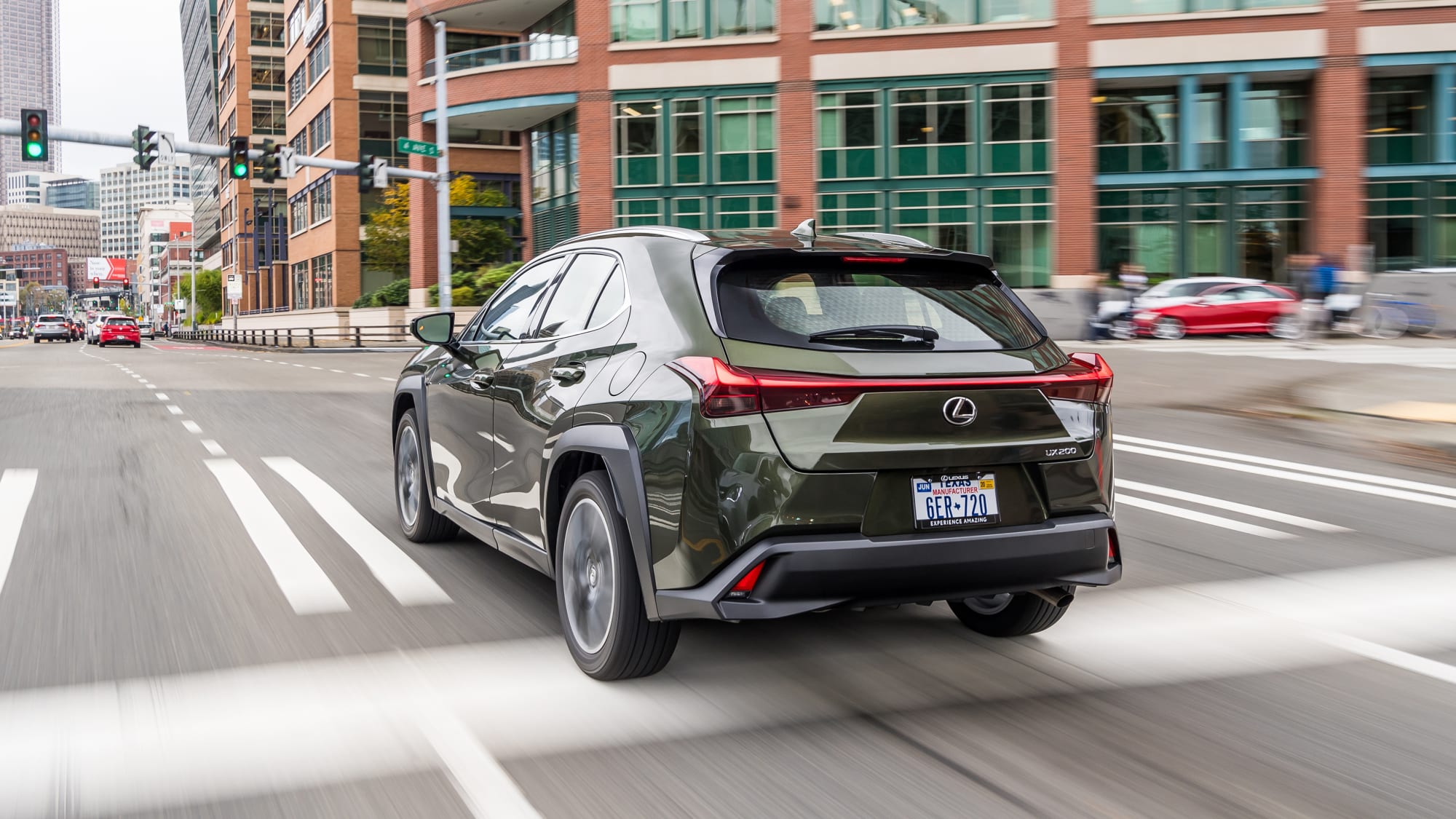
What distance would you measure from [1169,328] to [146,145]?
909 inches

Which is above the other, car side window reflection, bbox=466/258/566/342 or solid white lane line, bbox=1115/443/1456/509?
car side window reflection, bbox=466/258/566/342

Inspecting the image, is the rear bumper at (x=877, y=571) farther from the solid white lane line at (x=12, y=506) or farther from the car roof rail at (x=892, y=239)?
the solid white lane line at (x=12, y=506)

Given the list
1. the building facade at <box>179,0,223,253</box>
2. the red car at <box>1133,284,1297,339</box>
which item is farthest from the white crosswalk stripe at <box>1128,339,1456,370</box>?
the building facade at <box>179,0,223,253</box>

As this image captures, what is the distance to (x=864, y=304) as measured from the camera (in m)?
4.29

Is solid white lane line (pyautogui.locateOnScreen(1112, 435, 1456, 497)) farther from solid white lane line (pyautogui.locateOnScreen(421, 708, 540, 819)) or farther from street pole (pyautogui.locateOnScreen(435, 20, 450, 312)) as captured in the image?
street pole (pyautogui.locateOnScreen(435, 20, 450, 312))

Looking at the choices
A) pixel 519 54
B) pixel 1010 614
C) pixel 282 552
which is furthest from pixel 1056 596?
pixel 519 54

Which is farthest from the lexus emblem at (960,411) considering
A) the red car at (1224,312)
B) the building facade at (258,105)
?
the building facade at (258,105)

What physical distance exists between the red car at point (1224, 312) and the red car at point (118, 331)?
4839 cm

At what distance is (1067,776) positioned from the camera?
3.53 meters

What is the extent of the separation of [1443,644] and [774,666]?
2.64m

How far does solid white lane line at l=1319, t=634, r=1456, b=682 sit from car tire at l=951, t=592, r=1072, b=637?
1.08 metres

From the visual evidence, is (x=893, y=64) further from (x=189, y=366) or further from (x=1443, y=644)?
(x=1443, y=644)

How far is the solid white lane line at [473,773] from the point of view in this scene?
3.31 m

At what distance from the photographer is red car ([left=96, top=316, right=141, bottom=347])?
59125 mm
